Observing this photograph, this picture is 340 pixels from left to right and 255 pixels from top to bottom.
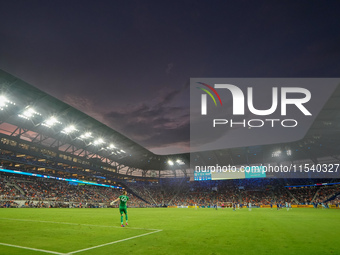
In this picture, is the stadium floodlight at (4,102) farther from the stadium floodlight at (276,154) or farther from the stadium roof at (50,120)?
the stadium floodlight at (276,154)

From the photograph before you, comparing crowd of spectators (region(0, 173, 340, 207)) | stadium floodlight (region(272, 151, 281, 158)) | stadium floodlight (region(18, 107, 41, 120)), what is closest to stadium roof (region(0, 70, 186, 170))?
stadium floodlight (region(18, 107, 41, 120))

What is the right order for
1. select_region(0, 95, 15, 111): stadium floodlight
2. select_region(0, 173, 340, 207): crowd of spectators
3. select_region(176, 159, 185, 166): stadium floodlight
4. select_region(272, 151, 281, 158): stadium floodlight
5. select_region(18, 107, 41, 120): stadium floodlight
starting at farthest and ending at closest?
select_region(176, 159, 185, 166): stadium floodlight, select_region(272, 151, 281, 158): stadium floodlight, select_region(0, 173, 340, 207): crowd of spectators, select_region(18, 107, 41, 120): stadium floodlight, select_region(0, 95, 15, 111): stadium floodlight

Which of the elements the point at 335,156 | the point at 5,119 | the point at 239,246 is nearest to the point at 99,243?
the point at 239,246

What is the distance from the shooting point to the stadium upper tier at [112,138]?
38.5 metres

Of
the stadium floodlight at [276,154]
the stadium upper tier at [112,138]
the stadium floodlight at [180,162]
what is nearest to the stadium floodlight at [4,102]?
the stadium upper tier at [112,138]

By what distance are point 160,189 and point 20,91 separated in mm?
64247

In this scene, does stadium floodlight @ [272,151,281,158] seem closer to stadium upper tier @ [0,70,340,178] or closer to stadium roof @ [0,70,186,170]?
stadium upper tier @ [0,70,340,178]

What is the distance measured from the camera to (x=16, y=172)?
48219 millimetres

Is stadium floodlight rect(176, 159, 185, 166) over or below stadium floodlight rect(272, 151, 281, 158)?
below

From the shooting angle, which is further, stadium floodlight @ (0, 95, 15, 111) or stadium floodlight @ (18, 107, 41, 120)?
stadium floodlight @ (18, 107, 41, 120)

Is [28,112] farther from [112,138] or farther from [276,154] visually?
[276,154]

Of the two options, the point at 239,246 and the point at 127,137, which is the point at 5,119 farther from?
the point at 239,246

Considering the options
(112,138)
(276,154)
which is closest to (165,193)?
(112,138)

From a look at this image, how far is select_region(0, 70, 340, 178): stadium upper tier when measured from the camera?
38.5m
